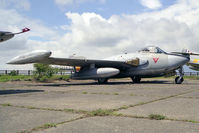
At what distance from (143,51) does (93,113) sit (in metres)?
12.9

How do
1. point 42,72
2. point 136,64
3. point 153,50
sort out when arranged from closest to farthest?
point 136,64 → point 153,50 → point 42,72

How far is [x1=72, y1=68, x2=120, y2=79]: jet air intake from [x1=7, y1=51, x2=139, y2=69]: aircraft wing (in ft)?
2.14

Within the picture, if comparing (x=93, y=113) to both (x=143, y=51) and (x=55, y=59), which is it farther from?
(x=143, y=51)

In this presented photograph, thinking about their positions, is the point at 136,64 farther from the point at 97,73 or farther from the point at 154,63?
the point at 97,73

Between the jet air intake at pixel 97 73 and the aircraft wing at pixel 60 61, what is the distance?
2.14 ft

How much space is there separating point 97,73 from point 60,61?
2684mm

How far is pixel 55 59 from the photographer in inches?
558

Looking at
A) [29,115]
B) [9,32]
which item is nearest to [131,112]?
[29,115]

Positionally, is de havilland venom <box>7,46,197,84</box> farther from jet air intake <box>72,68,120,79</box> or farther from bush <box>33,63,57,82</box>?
bush <box>33,63,57,82</box>

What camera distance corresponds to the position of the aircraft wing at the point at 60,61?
12312 millimetres

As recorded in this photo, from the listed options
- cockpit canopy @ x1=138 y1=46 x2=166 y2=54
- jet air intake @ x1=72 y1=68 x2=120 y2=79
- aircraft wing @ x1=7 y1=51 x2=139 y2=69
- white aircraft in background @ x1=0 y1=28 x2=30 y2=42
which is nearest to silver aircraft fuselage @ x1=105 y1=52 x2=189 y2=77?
cockpit canopy @ x1=138 y1=46 x2=166 y2=54

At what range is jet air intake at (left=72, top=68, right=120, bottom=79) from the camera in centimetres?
1493

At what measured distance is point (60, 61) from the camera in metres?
15.0

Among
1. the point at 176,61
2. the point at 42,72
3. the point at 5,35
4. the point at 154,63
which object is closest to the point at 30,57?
the point at 5,35
